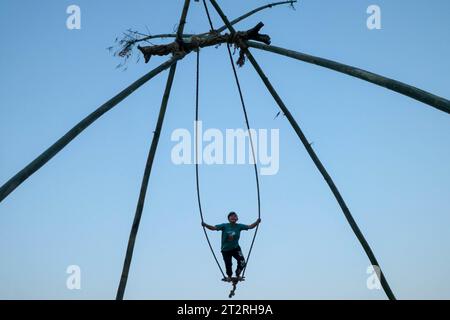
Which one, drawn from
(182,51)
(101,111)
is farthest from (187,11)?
(101,111)

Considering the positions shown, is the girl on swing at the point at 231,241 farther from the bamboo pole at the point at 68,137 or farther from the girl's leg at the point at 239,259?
the bamboo pole at the point at 68,137

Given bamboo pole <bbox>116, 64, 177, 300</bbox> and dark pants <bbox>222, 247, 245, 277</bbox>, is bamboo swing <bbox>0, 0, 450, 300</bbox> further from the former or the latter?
dark pants <bbox>222, 247, 245, 277</bbox>

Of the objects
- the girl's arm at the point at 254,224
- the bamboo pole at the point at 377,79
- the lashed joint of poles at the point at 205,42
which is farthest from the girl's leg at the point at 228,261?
the bamboo pole at the point at 377,79

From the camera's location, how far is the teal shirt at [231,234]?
1474cm

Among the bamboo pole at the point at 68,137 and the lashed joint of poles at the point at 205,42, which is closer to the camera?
the bamboo pole at the point at 68,137

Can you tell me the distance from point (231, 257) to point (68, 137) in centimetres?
719

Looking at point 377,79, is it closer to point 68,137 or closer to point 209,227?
point 68,137

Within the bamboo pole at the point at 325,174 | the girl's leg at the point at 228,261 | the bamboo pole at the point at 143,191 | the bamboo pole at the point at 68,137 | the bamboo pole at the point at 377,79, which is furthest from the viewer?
the girl's leg at the point at 228,261

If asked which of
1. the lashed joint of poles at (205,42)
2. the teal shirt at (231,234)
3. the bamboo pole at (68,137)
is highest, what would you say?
the lashed joint of poles at (205,42)

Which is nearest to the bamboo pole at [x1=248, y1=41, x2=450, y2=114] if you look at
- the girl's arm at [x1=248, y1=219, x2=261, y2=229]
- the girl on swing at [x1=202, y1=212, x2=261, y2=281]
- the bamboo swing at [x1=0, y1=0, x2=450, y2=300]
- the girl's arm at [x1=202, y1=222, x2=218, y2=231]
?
the bamboo swing at [x1=0, y1=0, x2=450, y2=300]

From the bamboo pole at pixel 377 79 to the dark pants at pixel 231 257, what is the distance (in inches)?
246

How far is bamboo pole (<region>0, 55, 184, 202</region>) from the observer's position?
782 centimetres
